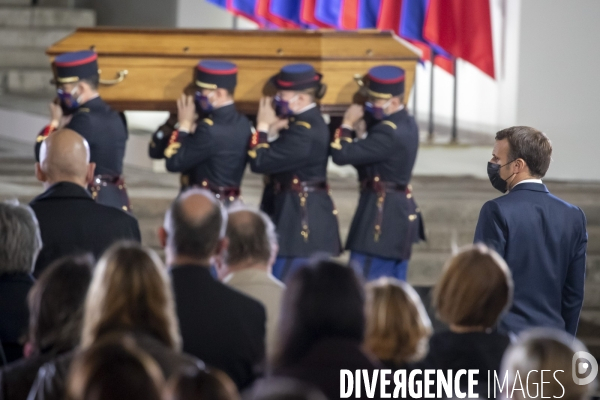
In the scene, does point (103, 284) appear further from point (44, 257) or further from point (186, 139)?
point (186, 139)

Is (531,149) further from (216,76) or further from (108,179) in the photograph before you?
(108,179)

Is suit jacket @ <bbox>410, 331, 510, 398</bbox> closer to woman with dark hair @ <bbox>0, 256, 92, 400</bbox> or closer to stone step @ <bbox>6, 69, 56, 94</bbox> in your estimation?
woman with dark hair @ <bbox>0, 256, 92, 400</bbox>

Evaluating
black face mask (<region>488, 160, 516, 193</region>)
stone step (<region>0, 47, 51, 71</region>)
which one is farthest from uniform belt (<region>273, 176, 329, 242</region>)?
stone step (<region>0, 47, 51, 71</region>)

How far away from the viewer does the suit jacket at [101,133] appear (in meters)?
→ 4.63

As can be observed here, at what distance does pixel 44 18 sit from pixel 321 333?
9.03 m

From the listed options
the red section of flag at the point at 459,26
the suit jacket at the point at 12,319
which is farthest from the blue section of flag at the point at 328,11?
the suit jacket at the point at 12,319

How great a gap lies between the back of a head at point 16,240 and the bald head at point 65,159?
2.04 feet

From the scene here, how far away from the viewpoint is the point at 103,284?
6.81ft

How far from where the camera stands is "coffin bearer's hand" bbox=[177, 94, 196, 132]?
15.3 feet

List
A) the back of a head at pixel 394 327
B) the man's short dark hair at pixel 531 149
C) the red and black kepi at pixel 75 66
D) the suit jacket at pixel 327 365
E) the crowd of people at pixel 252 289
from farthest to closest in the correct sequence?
the red and black kepi at pixel 75 66, the man's short dark hair at pixel 531 149, the back of a head at pixel 394 327, the suit jacket at pixel 327 365, the crowd of people at pixel 252 289

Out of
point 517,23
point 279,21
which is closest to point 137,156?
point 279,21

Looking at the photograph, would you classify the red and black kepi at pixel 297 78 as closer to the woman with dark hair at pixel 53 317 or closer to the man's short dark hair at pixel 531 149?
the man's short dark hair at pixel 531 149

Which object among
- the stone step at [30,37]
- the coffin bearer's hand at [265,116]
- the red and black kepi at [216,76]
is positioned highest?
the red and black kepi at [216,76]

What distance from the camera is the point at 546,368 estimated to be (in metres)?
1.76
